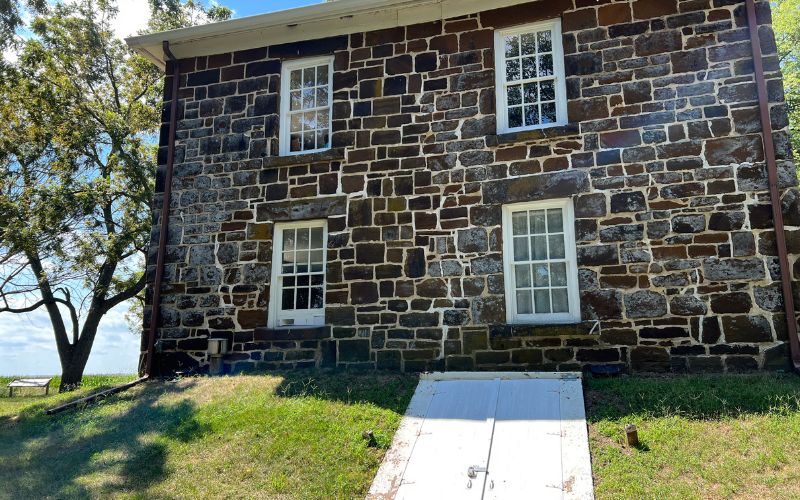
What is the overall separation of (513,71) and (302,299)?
4.91 metres

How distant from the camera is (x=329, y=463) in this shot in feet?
18.8

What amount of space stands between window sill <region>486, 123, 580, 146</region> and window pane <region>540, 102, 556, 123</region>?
37 centimetres

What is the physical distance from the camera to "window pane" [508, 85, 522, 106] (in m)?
8.91

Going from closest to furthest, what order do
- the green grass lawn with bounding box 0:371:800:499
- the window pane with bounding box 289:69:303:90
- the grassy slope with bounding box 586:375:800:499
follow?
the grassy slope with bounding box 586:375:800:499 < the green grass lawn with bounding box 0:371:800:499 < the window pane with bounding box 289:69:303:90

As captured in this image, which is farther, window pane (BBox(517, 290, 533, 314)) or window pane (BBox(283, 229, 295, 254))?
window pane (BBox(283, 229, 295, 254))

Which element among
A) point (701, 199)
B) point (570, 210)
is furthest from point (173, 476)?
point (701, 199)

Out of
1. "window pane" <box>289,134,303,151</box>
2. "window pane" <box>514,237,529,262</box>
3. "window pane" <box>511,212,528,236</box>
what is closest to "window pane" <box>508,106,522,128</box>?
"window pane" <box>511,212,528,236</box>

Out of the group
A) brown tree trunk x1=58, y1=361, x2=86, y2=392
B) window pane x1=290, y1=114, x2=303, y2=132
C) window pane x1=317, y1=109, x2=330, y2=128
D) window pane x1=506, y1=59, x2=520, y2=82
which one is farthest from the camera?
brown tree trunk x1=58, y1=361, x2=86, y2=392

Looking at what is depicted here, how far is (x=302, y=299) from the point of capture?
9.37 meters

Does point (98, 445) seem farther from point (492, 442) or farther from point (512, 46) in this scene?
point (512, 46)

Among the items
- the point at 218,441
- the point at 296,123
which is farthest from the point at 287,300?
the point at 218,441

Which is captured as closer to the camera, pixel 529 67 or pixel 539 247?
pixel 539 247

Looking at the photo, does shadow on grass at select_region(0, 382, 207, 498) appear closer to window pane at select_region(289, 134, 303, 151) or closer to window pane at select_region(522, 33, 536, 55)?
window pane at select_region(289, 134, 303, 151)

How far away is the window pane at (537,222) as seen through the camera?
841 centimetres
